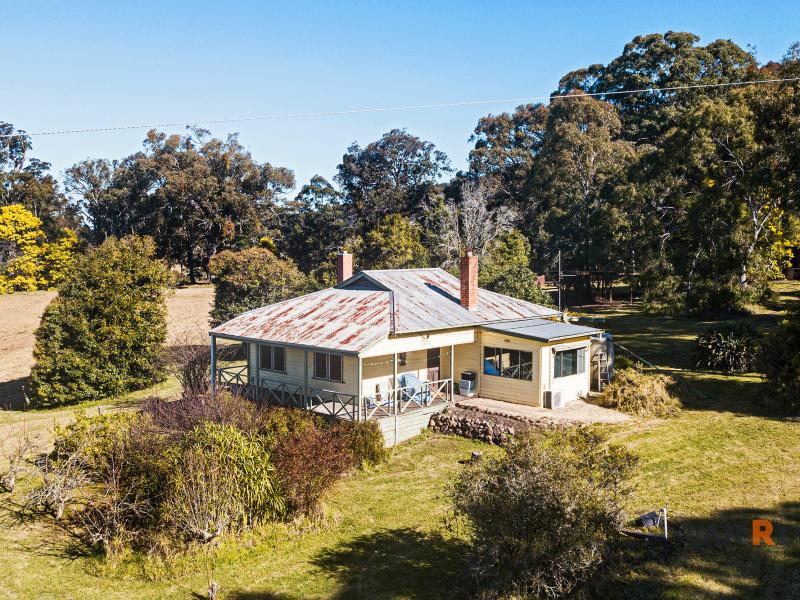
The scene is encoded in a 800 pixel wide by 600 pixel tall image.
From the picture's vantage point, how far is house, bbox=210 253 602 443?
20.5 m

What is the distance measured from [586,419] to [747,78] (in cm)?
2869

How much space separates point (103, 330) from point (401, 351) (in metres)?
16.6

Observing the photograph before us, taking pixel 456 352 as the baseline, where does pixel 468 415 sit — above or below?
below

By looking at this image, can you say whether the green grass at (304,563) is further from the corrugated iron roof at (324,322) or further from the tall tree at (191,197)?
the tall tree at (191,197)

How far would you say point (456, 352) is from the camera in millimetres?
24156

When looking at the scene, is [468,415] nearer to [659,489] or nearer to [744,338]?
[659,489]

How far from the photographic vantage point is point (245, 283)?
120ft

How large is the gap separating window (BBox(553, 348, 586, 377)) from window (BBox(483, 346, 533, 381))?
1029 millimetres

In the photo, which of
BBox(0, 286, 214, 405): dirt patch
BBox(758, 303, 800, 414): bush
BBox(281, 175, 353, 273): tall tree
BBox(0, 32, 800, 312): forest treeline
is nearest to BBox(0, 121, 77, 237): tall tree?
BBox(0, 32, 800, 312): forest treeline

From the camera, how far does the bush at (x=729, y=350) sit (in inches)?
1035

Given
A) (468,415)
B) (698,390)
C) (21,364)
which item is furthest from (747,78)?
(21,364)

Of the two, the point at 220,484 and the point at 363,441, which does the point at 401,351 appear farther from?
the point at 220,484

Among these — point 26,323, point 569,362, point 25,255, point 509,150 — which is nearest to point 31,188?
point 25,255

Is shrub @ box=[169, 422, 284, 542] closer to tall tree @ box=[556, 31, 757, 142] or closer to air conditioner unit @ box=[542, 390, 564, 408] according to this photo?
air conditioner unit @ box=[542, 390, 564, 408]
